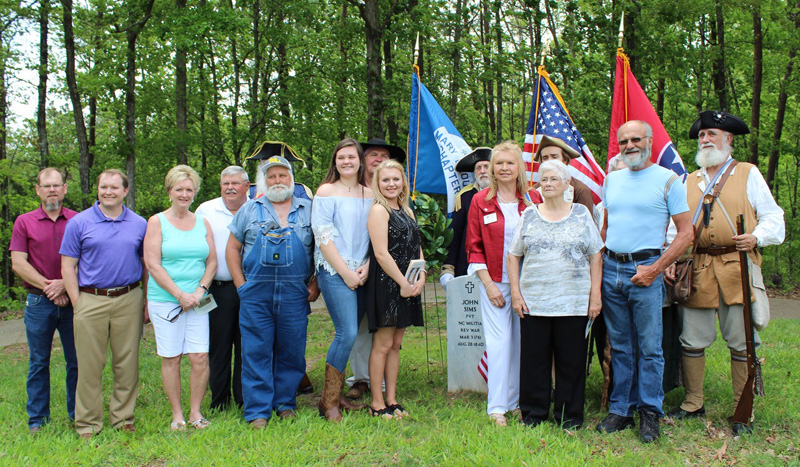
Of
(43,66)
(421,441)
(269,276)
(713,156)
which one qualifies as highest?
(43,66)

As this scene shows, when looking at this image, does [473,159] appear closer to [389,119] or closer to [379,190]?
[379,190]

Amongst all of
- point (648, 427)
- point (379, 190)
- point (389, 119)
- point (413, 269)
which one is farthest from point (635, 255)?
point (389, 119)

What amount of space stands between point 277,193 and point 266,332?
1094mm

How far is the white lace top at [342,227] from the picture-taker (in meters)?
4.57

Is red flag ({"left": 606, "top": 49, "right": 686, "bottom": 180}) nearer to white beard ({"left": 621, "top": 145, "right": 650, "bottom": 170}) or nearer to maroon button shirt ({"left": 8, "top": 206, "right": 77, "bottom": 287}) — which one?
white beard ({"left": 621, "top": 145, "right": 650, "bottom": 170})

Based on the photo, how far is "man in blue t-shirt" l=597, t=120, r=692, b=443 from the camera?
4.23m

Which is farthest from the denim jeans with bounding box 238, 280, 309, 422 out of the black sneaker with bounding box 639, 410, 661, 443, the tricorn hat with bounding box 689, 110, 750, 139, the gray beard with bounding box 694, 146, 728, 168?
the tricorn hat with bounding box 689, 110, 750, 139

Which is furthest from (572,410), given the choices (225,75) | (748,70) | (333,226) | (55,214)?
(748,70)

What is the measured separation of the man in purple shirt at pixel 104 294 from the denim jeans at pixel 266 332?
0.84 metres

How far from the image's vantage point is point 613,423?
14.7ft

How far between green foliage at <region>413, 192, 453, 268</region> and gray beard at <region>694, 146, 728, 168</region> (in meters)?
2.12

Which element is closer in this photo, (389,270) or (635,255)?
(635,255)

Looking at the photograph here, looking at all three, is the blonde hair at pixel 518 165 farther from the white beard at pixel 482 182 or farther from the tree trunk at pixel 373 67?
the tree trunk at pixel 373 67

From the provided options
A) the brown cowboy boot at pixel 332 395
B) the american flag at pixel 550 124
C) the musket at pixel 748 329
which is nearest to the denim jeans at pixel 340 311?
the brown cowboy boot at pixel 332 395
